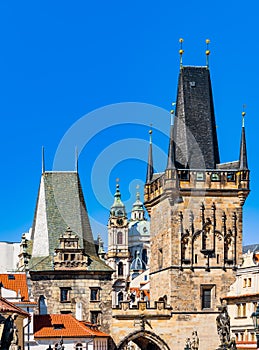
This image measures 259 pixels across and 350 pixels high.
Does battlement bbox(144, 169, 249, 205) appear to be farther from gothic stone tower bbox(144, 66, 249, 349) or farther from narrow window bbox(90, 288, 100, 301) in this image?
narrow window bbox(90, 288, 100, 301)

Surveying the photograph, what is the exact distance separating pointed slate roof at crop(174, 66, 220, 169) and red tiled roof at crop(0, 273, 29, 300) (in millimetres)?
11872

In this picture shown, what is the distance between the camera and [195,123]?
66188 mm

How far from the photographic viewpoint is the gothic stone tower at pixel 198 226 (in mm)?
62750

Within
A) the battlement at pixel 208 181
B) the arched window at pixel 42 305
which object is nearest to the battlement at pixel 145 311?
the arched window at pixel 42 305

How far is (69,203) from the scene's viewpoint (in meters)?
66.9

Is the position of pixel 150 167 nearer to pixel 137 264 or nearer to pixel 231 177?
pixel 231 177

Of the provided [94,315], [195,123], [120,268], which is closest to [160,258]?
[94,315]

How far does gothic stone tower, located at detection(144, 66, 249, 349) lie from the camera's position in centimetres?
6275

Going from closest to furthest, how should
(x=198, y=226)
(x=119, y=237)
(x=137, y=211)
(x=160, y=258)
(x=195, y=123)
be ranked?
(x=198, y=226) < (x=160, y=258) < (x=195, y=123) < (x=119, y=237) < (x=137, y=211)

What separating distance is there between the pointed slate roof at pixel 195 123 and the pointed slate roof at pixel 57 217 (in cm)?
696

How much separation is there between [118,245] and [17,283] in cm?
9530

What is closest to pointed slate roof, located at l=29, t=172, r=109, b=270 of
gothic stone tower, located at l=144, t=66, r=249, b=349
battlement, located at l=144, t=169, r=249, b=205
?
gothic stone tower, located at l=144, t=66, r=249, b=349

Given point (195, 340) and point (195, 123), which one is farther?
point (195, 123)

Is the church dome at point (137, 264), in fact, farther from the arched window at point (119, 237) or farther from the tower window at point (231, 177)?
the tower window at point (231, 177)
